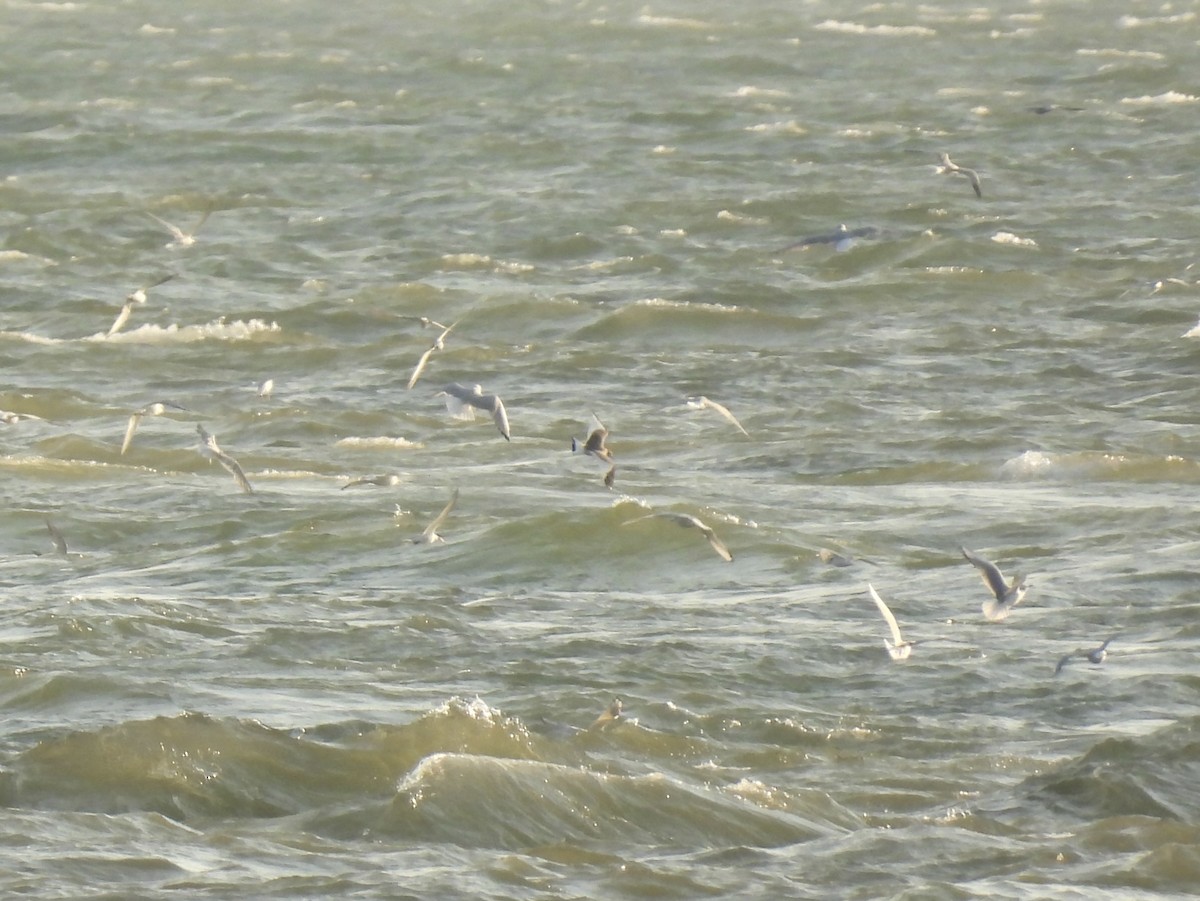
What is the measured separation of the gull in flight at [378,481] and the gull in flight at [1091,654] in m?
4.48

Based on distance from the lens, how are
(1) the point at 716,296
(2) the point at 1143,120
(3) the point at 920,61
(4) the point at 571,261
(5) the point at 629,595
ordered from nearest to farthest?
(5) the point at 629,595
(1) the point at 716,296
(4) the point at 571,261
(2) the point at 1143,120
(3) the point at 920,61

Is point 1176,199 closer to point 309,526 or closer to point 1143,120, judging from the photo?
point 1143,120

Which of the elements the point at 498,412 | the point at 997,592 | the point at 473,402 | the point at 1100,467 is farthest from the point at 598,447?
the point at 1100,467

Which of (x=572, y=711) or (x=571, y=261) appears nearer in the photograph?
(x=572, y=711)

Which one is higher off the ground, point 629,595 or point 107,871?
point 107,871

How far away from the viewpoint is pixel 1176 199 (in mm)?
→ 24250

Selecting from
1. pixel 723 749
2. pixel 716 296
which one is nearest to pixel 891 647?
pixel 723 749

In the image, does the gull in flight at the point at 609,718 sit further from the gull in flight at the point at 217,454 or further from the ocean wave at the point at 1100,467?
the ocean wave at the point at 1100,467

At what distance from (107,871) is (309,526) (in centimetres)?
588

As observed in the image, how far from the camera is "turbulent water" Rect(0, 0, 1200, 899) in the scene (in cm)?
779

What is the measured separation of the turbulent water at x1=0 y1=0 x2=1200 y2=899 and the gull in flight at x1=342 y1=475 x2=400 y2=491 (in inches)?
3.3

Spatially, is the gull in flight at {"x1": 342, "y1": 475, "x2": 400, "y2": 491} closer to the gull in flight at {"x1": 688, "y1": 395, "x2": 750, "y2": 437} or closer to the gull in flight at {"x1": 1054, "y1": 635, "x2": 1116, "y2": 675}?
the gull in flight at {"x1": 688, "y1": 395, "x2": 750, "y2": 437}

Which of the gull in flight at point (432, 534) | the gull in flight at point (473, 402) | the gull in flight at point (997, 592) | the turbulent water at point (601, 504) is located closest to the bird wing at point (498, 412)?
the gull in flight at point (473, 402)

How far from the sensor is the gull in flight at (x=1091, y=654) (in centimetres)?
935
